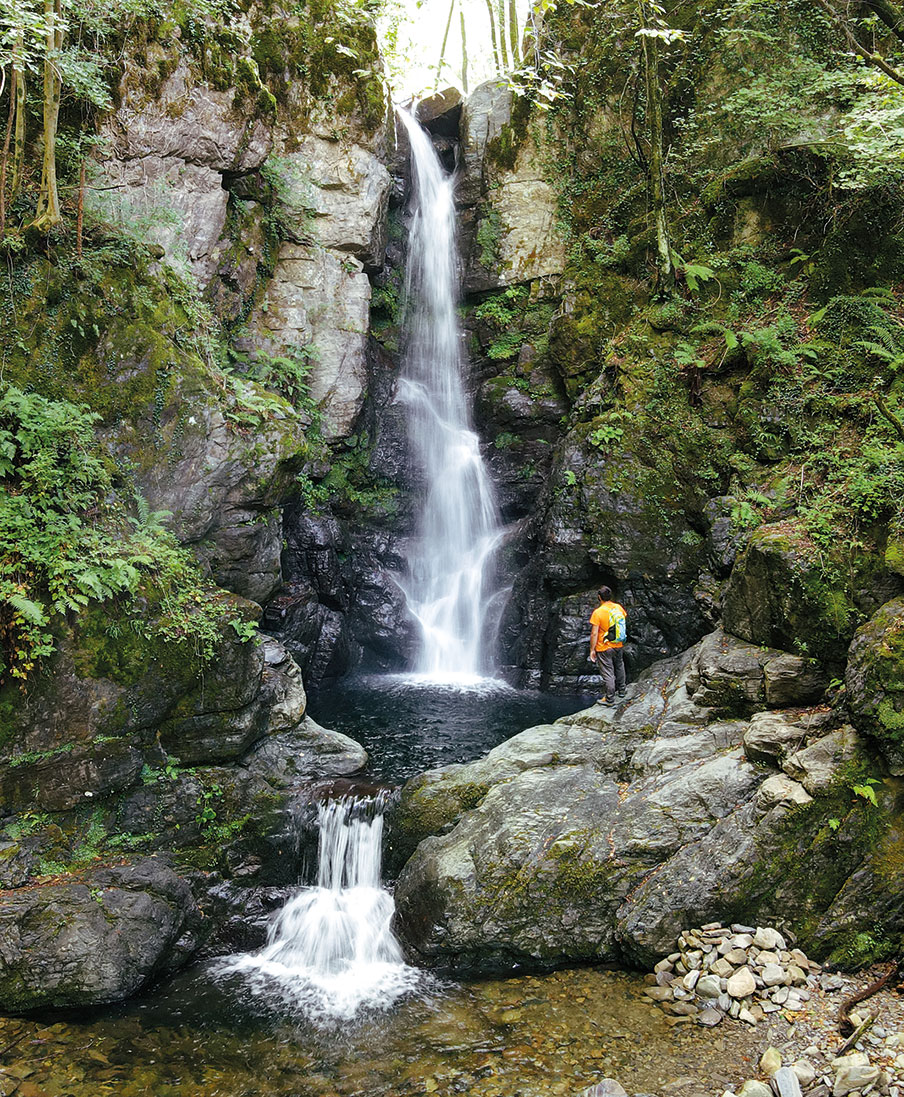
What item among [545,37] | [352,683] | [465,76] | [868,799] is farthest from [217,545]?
[465,76]

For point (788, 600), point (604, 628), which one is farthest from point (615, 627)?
point (788, 600)

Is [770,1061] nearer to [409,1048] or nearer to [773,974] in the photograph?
[773,974]

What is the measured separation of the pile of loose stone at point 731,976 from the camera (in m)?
4.75

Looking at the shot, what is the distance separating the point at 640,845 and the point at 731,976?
1.22 metres

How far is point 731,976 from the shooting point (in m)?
4.98

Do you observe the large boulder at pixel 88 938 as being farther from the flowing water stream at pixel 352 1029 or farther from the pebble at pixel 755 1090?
the pebble at pixel 755 1090

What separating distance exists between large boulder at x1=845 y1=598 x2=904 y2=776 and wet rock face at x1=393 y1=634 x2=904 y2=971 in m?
0.23

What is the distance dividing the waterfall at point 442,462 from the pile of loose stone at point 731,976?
354 inches

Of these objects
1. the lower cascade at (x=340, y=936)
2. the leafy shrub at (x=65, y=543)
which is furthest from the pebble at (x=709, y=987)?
the leafy shrub at (x=65, y=543)

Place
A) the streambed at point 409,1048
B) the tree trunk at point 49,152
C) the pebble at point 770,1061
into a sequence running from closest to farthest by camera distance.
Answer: the pebble at point 770,1061 < the streambed at point 409,1048 < the tree trunk at point 49,152

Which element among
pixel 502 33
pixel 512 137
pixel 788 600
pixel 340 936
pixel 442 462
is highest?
pixel 502 33

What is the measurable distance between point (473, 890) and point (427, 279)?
1536 centimetres

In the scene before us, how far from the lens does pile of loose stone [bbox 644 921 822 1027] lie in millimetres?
4754

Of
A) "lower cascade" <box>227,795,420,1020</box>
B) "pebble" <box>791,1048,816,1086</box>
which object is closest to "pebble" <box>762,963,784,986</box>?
"pebble" <box>791,1048,816,1086</box>
